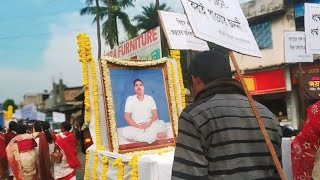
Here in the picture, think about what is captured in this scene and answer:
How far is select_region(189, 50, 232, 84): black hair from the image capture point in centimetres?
255

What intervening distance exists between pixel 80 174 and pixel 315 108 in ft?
31.2

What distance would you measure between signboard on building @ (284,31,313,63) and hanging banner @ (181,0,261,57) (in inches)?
189

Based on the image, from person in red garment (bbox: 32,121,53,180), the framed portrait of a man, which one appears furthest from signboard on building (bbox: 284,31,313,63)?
person in red garment (bbox: 32,121,53,180)

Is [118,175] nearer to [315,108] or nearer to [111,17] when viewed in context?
[315,108]

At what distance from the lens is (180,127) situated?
2.45 meters

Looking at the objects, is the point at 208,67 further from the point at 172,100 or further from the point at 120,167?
the point at 172,100

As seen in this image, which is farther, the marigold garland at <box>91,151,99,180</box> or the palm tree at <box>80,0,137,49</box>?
the palm tree at <box>80,0,137,49</box>

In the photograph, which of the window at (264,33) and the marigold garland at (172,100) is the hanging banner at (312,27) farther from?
the window at (264,33)

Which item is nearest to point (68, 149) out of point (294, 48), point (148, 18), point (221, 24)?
point (294, 48)

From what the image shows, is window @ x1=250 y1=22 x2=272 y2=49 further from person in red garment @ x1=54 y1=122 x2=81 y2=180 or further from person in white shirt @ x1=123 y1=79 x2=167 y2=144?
person in white shirt @ x1=123 y1=79 x2=167 y2=144

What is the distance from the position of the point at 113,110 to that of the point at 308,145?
292cm

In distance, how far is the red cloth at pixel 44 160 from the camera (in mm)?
7473

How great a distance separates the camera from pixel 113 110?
16.7ft

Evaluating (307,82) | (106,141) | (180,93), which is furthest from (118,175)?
(307,82)
